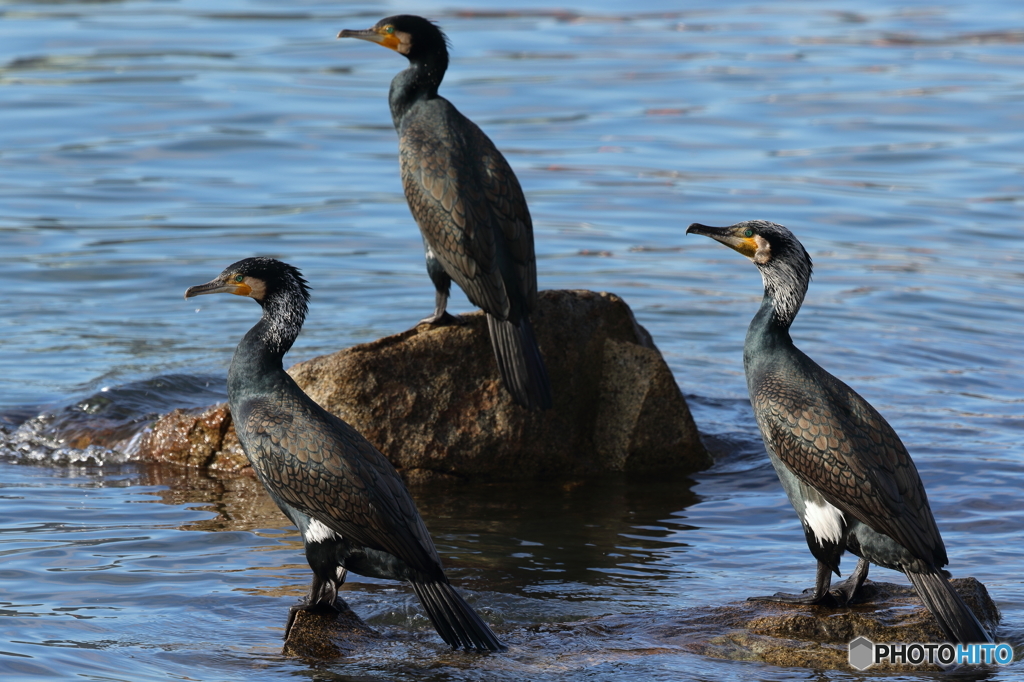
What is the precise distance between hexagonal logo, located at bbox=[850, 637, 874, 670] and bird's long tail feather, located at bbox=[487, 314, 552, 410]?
244 cm

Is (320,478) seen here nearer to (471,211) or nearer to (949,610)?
(471,211)

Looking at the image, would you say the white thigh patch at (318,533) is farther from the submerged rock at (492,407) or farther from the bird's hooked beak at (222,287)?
the submerged rock at (492,407)

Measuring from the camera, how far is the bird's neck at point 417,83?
7.99m

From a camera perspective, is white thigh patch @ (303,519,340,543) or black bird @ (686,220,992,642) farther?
white thigh patch @ (303,519,340,543)

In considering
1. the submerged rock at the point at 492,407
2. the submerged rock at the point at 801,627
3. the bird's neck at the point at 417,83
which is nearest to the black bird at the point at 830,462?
the submerged rock at the point at 801,627

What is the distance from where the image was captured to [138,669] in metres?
5.34

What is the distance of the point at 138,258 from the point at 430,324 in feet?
21.9

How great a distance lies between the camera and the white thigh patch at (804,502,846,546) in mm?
5656

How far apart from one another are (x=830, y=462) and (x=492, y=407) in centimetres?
274

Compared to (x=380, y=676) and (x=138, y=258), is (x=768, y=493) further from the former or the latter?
(x=138, y=258)

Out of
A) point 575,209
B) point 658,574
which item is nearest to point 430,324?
point 658,574

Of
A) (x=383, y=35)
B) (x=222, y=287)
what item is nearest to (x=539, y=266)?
(x=383, y=35)

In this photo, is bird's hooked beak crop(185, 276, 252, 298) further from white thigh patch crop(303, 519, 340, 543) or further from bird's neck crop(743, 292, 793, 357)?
bird's neck crop(743, 292, 793, 357)

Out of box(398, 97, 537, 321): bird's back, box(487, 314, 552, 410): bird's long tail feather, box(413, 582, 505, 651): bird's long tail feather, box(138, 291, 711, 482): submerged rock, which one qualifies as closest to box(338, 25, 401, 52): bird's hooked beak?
box(398, 97, 537, 321): bird's back
